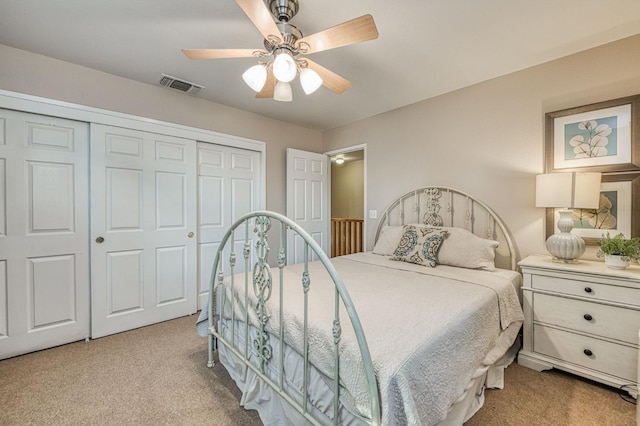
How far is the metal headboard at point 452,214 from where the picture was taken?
8.27ft

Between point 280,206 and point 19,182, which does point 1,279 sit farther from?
point 280,206

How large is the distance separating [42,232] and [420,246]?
3207mm

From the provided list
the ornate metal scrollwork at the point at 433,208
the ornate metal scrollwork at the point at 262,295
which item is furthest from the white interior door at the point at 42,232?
the ornate metal scrollwork at the point at 433,208

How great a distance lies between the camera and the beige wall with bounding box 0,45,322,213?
2.18m

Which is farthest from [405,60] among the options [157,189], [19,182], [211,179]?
[19,182]

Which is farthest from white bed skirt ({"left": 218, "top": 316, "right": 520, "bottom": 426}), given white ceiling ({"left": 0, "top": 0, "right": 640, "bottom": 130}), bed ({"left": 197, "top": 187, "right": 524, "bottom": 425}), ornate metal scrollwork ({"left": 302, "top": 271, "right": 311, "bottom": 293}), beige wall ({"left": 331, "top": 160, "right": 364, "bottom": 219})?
beige wall ({"left": 331, "top": 160, "right": 364, "bottom": 219})

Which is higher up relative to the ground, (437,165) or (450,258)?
(437,165)

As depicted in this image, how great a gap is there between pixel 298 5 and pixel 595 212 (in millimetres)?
2569

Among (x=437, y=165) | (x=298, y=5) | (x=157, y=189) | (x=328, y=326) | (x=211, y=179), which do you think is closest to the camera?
(x=328, y=326)

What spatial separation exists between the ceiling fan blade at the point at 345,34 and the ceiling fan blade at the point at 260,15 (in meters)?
0.18

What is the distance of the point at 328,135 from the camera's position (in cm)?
427

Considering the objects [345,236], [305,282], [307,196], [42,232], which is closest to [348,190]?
[345,236]

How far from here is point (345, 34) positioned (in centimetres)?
142

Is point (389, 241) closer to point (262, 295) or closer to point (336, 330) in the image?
point (262, 295)
